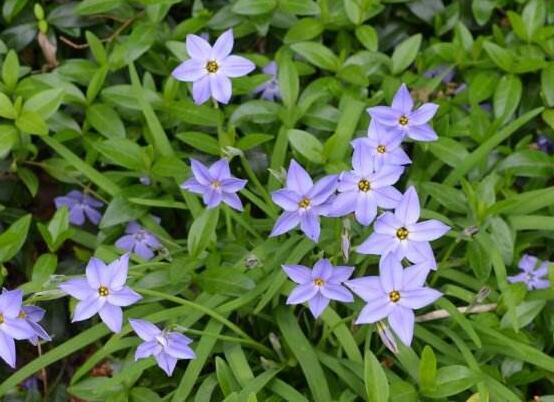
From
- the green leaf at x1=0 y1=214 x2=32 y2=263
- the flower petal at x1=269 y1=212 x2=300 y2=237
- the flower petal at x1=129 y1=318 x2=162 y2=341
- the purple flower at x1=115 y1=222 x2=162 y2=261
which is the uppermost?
the flower petal at x1=269 y1=212 x2=300 y2=237

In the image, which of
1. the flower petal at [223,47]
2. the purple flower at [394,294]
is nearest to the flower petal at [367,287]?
the purple flower at [394,294]

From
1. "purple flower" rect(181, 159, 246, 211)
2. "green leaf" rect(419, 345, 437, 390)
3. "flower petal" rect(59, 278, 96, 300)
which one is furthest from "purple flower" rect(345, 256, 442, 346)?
"flower petal" rect(59, 278, 96, 300)

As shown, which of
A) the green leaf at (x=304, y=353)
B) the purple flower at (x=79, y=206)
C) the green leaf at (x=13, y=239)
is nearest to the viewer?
the green leaf at (x=304, y=353)

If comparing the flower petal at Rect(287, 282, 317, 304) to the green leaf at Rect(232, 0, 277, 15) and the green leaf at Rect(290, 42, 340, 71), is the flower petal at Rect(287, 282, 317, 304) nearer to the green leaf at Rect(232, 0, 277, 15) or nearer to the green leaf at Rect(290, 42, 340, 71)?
the green leaf at Rect(290, 42, 340, 71)

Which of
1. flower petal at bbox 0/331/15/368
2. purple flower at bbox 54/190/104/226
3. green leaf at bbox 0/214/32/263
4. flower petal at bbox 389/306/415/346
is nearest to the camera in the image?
flower petal at bbox 389/306/415/346

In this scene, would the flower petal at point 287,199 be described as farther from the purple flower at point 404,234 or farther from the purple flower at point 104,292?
the purple flower at point 104,292
